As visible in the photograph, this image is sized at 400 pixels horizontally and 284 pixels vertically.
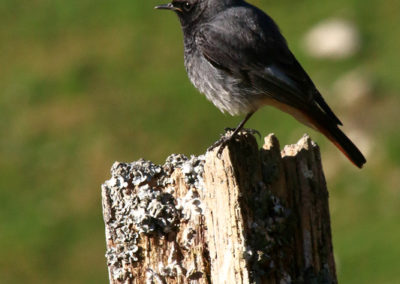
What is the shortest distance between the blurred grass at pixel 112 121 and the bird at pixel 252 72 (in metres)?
4.26

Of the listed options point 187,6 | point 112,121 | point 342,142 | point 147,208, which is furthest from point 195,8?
point 112,121

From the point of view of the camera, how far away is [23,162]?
51.1 feet

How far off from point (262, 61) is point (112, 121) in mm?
8865

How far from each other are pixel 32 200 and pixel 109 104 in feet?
8.42

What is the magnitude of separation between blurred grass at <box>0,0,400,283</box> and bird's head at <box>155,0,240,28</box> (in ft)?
14.6

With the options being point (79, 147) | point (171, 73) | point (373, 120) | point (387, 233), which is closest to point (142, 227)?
point (387, 233)

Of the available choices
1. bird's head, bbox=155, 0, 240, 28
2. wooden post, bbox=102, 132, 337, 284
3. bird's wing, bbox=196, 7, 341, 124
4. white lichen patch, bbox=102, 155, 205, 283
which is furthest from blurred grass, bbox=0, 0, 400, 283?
white lichen patch, bbox=102, 155, 205, 283

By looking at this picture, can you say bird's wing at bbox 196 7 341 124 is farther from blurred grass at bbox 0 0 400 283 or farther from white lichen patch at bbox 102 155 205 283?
blurred grass at bbox 0 0 400 283

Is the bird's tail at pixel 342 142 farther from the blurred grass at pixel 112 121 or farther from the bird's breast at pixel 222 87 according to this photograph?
the blurred grass at pixel 112 121

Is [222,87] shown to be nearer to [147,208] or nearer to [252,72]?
[252,72]

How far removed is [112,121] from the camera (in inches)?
633

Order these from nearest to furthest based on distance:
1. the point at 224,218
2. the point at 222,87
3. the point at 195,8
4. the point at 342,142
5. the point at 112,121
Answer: the point at 224,218 < the point at 342,142 < the point at 222,87 < the point at 195,8 < the point at 112,121

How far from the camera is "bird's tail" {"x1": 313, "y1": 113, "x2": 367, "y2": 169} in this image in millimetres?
7117

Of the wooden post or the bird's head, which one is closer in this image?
the wooden post
